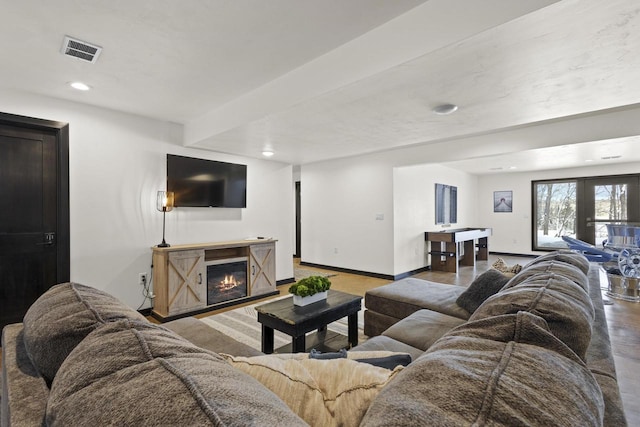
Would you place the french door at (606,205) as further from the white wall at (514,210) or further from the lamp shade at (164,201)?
the lamp shade at (164,201)

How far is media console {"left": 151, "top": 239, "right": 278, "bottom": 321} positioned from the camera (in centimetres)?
349

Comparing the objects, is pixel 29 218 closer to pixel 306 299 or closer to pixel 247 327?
pixel 247 327

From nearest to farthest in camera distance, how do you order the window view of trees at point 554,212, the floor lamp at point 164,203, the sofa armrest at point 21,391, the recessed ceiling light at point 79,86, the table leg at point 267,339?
1. the sofa armrest at point 21,391
2. the table leg at point 267,339
3. the recessed ceiling light at point 79,86
4. the floor lamp at point 164,203
5. the window view of trees at point 554,212

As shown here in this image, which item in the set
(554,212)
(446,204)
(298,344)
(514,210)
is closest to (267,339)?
(298,344)

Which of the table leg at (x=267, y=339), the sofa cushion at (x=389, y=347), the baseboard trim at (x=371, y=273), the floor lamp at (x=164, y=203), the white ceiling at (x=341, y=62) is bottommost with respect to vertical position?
the baseboard trim at (x=371, y=273)

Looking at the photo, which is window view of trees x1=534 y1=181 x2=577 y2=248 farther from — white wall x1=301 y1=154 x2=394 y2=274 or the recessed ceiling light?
the recessed ceiling light

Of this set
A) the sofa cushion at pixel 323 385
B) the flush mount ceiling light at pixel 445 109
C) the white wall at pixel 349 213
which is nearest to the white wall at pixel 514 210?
the white wall at pixel 349 213

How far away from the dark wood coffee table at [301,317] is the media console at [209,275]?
64.3 inches

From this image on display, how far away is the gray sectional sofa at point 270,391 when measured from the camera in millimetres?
474

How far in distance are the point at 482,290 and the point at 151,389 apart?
2185 mm

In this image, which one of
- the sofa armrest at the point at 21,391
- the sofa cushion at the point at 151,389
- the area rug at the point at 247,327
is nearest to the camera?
the sofa cushion at the point at 151,389

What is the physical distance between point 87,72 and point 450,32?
2.84 metres

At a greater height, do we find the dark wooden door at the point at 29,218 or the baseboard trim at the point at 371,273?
the dark wooden door at the point at 29,218

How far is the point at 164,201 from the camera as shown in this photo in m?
3.71
